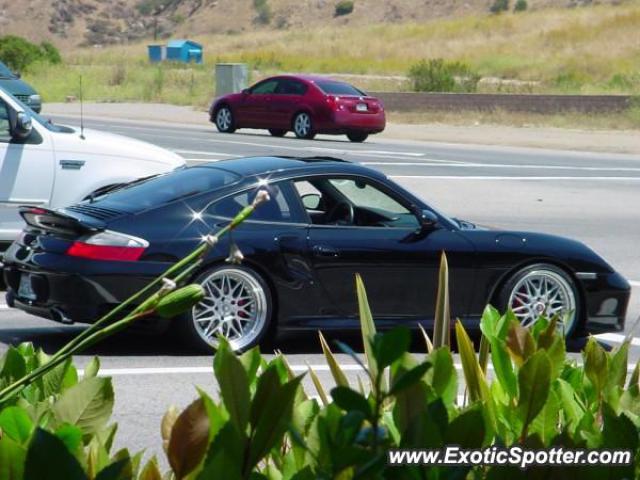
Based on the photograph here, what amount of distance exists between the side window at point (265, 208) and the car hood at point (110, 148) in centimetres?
304

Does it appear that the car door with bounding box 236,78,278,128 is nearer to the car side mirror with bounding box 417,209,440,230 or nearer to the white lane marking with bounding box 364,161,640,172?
the white lane marking with bounding box 364,161,640,172

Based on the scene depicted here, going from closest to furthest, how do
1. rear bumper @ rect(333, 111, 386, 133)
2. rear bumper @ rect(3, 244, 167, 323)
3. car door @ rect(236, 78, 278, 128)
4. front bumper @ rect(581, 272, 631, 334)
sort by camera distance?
rear bumper @ rect(3, 244, 167, 323) → front bumper @ rect(581, 272, 631, 334) → rear bumper @ rect(333, 111, 386, 133) → car door @ rect(236, 78, 278, 128)

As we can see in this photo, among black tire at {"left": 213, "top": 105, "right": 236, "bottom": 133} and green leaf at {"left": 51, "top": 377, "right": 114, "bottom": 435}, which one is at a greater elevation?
green leaf at {"left": 51, "top": 377, "right": 114, "bottom": 435}

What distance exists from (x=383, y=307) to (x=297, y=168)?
1.10 metres

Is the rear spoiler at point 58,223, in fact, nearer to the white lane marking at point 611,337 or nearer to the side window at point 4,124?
the side window at point 4,124

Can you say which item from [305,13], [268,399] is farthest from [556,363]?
[305,13]

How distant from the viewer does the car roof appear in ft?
32.4

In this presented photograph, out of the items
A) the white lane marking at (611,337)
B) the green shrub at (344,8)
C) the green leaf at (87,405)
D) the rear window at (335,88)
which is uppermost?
the green leaf at (87,405)

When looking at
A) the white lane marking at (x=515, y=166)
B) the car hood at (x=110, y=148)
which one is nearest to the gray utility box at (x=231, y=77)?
the white lane marking at (x=515, y=166)

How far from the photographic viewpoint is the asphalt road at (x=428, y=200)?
8539 millimetres

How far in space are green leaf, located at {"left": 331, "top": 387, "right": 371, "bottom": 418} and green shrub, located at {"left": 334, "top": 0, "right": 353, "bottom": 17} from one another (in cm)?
10485

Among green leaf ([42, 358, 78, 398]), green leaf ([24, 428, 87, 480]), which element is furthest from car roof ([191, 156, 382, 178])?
green leaf ([24, 428, 87, 480])

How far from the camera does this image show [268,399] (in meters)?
2.28

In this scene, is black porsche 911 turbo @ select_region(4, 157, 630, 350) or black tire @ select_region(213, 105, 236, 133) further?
black tire @ select_region(213, 105, 236, 133)
